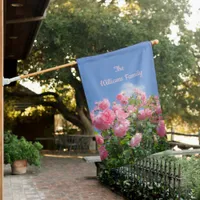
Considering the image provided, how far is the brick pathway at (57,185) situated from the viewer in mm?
8766

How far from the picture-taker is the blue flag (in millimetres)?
6719

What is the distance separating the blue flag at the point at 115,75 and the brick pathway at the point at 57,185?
278 cm

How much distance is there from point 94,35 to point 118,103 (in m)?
9.77

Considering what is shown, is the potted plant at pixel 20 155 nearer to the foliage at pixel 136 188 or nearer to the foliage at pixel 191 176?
the foliage at pixel 136 188

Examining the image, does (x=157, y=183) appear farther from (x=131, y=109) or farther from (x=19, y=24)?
(x=19, y=24)

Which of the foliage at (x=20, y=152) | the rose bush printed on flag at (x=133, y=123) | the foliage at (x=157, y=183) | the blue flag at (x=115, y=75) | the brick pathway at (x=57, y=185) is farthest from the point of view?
the foliage at (x=20, y=152)

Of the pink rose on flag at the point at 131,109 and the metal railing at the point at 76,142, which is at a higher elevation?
the pink rose on flag at the point at 131,109

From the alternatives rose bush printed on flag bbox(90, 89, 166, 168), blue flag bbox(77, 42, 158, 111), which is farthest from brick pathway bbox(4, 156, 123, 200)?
blue flag bbox(77, 42, 158, 111)

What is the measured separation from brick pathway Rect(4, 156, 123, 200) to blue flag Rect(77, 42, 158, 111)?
2779mm

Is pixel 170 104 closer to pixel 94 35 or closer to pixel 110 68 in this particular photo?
pixel 94 35

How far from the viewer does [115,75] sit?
6.78 metres

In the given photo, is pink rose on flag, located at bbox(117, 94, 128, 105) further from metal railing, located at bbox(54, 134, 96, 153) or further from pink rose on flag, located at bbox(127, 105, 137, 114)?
metal railing, located at bbox(54, 134, 96, 153)

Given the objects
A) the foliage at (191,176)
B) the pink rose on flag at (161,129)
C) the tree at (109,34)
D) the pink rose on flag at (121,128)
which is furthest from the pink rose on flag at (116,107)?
the tree at (109,34)

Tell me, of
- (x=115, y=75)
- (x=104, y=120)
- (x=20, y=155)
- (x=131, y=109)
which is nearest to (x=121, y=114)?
(x=131, y=109)
